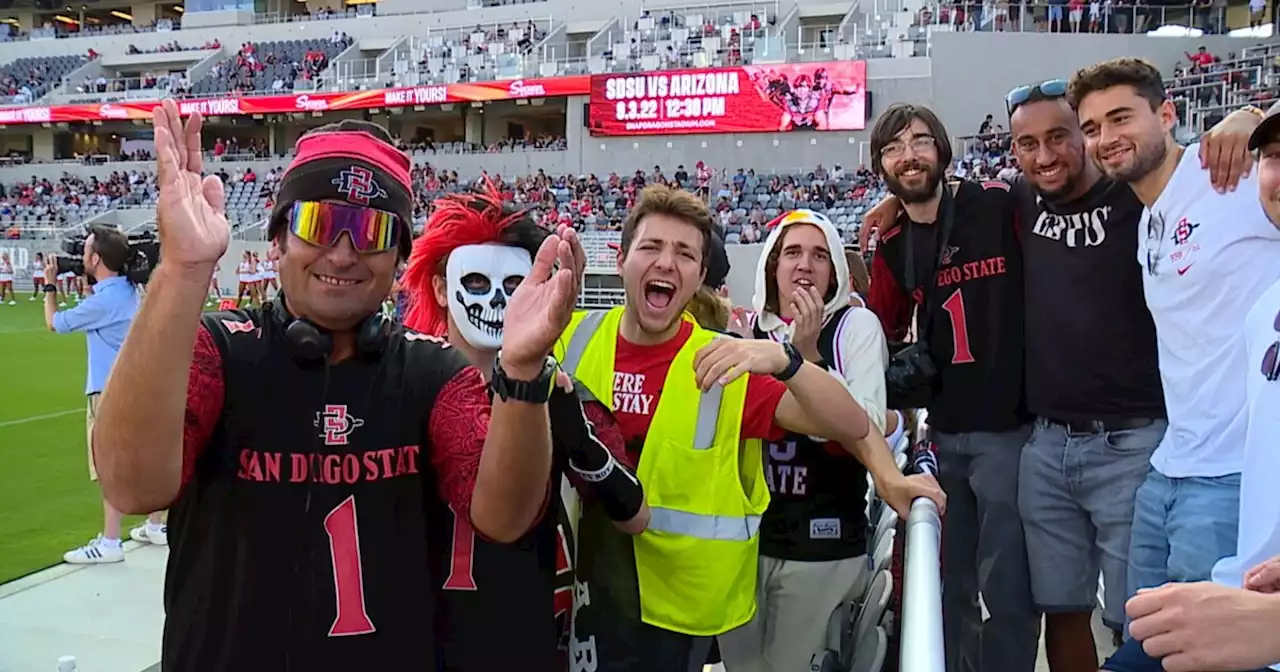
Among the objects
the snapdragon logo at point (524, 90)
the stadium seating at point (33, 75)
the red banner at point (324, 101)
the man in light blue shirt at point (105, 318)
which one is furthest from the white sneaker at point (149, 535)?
the stadium seating at point (33, 75)

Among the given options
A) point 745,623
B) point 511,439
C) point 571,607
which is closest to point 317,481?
point 511,439

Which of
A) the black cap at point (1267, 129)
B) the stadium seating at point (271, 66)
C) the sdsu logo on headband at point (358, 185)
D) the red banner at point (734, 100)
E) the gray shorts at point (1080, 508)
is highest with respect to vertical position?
the stadium seating at point (271, 66)

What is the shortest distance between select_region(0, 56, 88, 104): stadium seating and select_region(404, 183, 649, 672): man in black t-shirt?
48249mm

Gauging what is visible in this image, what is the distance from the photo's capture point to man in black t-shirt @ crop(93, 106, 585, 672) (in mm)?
1637

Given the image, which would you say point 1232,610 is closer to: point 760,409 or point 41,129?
point 760,409

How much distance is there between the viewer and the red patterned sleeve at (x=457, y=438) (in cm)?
177

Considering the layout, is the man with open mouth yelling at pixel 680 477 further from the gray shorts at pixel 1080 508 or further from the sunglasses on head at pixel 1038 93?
the sunglasses on head at pixel 1038 93

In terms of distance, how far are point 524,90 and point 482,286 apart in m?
31.7

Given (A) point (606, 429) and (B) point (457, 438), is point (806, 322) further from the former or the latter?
(B) point (457, 438)

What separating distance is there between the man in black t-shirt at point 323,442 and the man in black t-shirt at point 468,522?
0.12 meters

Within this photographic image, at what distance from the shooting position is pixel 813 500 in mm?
2783

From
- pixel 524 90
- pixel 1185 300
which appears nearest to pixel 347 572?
pixel 1185 300

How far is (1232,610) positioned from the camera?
60.2 inches

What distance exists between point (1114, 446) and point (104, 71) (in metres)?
49.8
